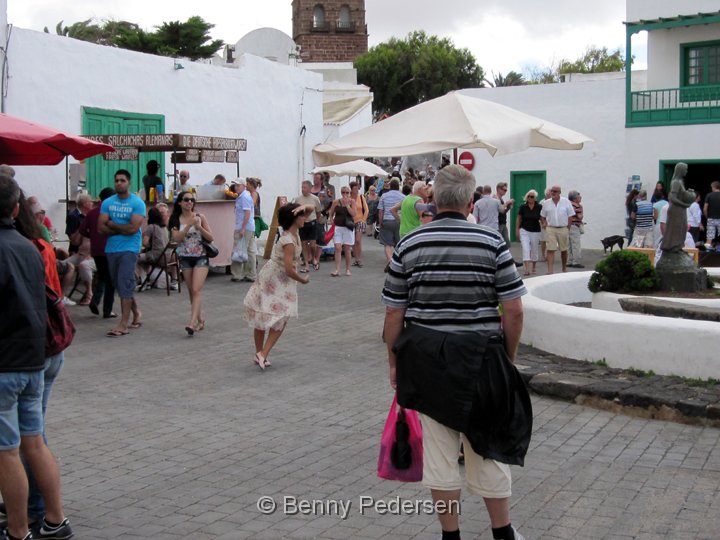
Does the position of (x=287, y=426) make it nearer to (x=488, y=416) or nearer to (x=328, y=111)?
(x=488, y=416)

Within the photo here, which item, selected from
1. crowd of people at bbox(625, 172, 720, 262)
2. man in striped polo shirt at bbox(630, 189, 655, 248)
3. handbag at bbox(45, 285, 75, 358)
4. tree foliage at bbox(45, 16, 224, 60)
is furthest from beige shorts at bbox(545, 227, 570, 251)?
tree foliage at bbox(45, 16, 224, 60)

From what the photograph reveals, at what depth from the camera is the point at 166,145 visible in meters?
15.4

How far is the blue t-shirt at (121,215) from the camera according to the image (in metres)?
11.1

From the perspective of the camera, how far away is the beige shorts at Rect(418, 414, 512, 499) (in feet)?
14.6

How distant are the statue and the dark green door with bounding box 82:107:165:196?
9.79 metres

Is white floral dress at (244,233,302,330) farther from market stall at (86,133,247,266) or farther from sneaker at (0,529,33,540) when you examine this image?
market stall at (86,133,247,266)

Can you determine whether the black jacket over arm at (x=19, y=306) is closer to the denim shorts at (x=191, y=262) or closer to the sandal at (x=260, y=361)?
the sandal at (x=260, y=361)

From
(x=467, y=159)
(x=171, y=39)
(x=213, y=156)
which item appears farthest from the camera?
(x=171, y=39)

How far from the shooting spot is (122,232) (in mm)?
11039

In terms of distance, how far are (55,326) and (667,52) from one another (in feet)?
76.8

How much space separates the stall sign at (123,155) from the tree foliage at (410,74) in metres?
50.6

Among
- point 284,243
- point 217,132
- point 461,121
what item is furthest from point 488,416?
point 217,132

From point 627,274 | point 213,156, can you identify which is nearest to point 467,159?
point 213,156

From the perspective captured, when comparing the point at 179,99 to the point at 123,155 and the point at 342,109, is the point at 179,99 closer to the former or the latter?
the point at 123,155
